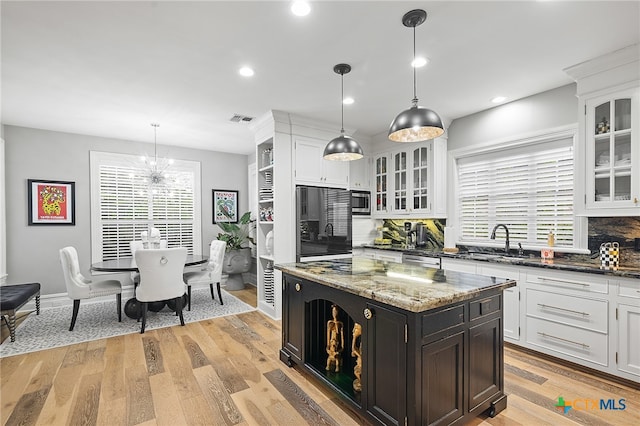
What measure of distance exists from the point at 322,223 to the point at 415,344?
2782 mm

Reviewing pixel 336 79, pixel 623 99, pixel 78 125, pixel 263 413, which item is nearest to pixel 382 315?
pixel 263 413

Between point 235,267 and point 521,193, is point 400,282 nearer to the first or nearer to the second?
point 521,193

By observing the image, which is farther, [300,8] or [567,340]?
[567,340]

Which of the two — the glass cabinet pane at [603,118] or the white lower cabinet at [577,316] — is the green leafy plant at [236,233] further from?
the glass cabinet pane at [603,118]

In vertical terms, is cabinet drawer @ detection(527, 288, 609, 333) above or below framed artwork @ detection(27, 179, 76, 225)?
below

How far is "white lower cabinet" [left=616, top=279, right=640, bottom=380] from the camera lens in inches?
96.3

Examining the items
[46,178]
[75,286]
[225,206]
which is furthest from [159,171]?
[75,286]

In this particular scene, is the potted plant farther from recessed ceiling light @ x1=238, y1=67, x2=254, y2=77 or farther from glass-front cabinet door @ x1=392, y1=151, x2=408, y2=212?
recessed ceiling light @ x1=238, y1=67, x2=254, y2=77

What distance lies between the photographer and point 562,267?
9.21 ft

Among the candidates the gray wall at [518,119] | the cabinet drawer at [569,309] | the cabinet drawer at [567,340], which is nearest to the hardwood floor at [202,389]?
the cabinet drawer at [567,340]

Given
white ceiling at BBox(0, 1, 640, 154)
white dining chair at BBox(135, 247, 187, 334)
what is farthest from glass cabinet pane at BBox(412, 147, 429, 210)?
white dining chair at BBox(135, 247, 187, 334)

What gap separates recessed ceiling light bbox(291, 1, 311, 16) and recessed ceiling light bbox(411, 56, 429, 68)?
3.63 feet

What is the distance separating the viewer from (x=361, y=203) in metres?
5.25

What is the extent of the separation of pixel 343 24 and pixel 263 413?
2754 mm
